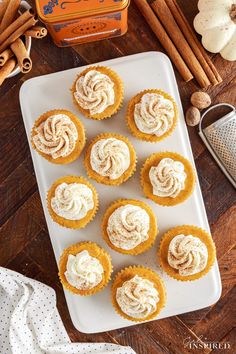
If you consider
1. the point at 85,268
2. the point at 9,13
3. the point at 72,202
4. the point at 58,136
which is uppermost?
the point at 9,13

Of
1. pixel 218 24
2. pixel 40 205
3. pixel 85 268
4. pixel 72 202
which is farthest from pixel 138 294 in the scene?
pixel 218 24

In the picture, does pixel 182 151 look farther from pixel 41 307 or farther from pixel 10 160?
pixel 41 307

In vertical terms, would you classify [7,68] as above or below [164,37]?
above

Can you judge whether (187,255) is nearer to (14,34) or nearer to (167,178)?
(167,178)

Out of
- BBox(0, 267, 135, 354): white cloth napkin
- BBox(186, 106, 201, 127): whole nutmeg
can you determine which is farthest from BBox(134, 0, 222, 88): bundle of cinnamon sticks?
BBox(0, 267, 135, 354): white cloth napkin

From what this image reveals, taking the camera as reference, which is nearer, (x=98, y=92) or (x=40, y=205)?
(x=98, y=92)

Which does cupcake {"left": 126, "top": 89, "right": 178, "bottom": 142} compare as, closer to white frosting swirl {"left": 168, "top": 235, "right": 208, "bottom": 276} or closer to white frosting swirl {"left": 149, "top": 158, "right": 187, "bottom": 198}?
white frosting swirl {"left": 149, "top": 158, "right": 187, "bottom": 198}

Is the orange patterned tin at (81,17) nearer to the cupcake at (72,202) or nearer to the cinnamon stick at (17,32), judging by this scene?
the cinnamon stick at (17,32)
